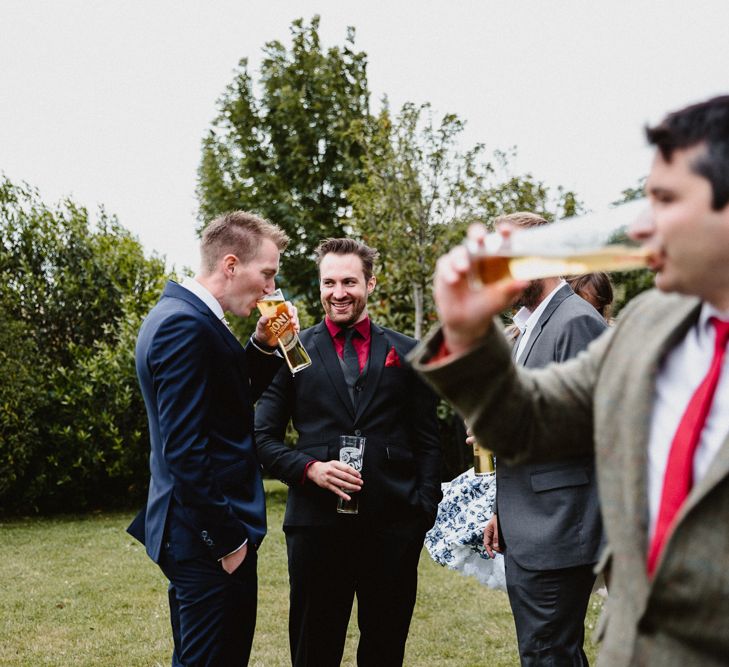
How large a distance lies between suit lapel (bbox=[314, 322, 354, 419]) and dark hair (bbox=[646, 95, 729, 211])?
3.04m

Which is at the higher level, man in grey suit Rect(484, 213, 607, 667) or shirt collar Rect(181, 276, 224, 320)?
shirt collar Rect(181, 276, 224, 320)

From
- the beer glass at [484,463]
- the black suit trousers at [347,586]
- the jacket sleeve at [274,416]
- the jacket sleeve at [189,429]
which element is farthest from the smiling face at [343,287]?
the jacket sleeve at [189,429]

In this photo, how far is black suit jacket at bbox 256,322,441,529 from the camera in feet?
14.4

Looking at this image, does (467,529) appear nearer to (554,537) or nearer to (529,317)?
(554,537)

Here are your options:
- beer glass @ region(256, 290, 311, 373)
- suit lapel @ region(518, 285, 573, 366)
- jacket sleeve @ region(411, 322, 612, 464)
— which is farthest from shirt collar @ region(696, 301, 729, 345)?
beer glass @ region(256, 290, 311, 373)

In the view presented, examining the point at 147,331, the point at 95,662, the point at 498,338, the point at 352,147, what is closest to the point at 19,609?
the point at 95,662

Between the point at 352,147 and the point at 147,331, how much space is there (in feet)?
61.0

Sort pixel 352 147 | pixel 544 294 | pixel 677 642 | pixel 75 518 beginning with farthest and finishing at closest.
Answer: pixel 352 147
pixel 75 518
pixel 544 294
pixel 677 642

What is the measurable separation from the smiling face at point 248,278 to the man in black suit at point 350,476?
0.60 meters

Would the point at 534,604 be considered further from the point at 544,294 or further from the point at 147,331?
the point at 147,331

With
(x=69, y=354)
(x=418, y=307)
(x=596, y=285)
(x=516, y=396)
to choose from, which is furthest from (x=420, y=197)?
(x=516, y=396)

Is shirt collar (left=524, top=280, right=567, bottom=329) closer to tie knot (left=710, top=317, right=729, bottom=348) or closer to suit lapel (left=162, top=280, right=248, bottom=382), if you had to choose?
suit lapel (left=162, top=280, right=248, bottom=382)

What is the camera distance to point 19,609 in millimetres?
7477

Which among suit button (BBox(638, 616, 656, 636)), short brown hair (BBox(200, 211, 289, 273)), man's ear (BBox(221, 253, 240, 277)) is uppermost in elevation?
short brown hair (BBox(200, 211, 289, 273))
